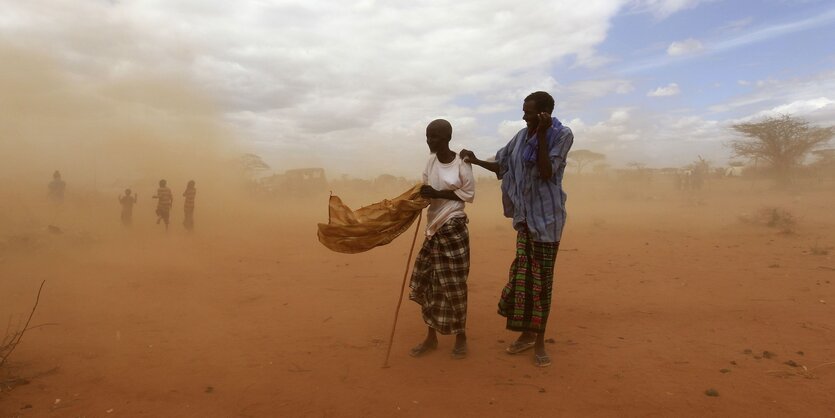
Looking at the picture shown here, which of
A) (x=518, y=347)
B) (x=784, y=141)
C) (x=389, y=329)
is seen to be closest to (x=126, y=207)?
(x=389, y=329)

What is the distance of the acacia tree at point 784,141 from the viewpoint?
2516cm

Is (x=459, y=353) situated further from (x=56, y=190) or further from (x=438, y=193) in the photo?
(x=56, y=190)

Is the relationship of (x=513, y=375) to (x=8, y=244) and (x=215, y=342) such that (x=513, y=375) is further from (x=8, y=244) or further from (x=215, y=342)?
(x=8, y=244)

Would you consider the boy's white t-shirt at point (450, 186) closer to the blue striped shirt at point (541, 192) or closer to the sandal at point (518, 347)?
the blue striped shirt at point (541, 192)

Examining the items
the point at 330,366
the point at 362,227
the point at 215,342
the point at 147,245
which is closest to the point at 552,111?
the point at 362,227

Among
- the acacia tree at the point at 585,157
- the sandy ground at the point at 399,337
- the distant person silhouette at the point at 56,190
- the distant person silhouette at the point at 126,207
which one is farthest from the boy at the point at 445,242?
the acacia tree at the point at 585,157

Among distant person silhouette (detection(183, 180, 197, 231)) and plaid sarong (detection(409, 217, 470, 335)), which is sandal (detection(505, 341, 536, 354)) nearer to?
plaid sarong (detection(409, 217, 470, 335))

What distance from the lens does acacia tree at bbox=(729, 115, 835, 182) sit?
25156mm

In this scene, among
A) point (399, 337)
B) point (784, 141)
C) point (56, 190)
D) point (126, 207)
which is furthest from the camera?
point (784, 141)

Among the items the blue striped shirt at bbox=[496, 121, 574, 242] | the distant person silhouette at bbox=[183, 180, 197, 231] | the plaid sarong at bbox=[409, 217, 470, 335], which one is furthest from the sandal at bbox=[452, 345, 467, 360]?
the distant person silhouette at bbox=[183, 180, 197, 231]

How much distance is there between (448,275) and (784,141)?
29399mm

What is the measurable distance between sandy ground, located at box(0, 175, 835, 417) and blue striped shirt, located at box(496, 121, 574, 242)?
42.1 inches

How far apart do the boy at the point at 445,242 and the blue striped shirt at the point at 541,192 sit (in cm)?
37

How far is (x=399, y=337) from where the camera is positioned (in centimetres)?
429
